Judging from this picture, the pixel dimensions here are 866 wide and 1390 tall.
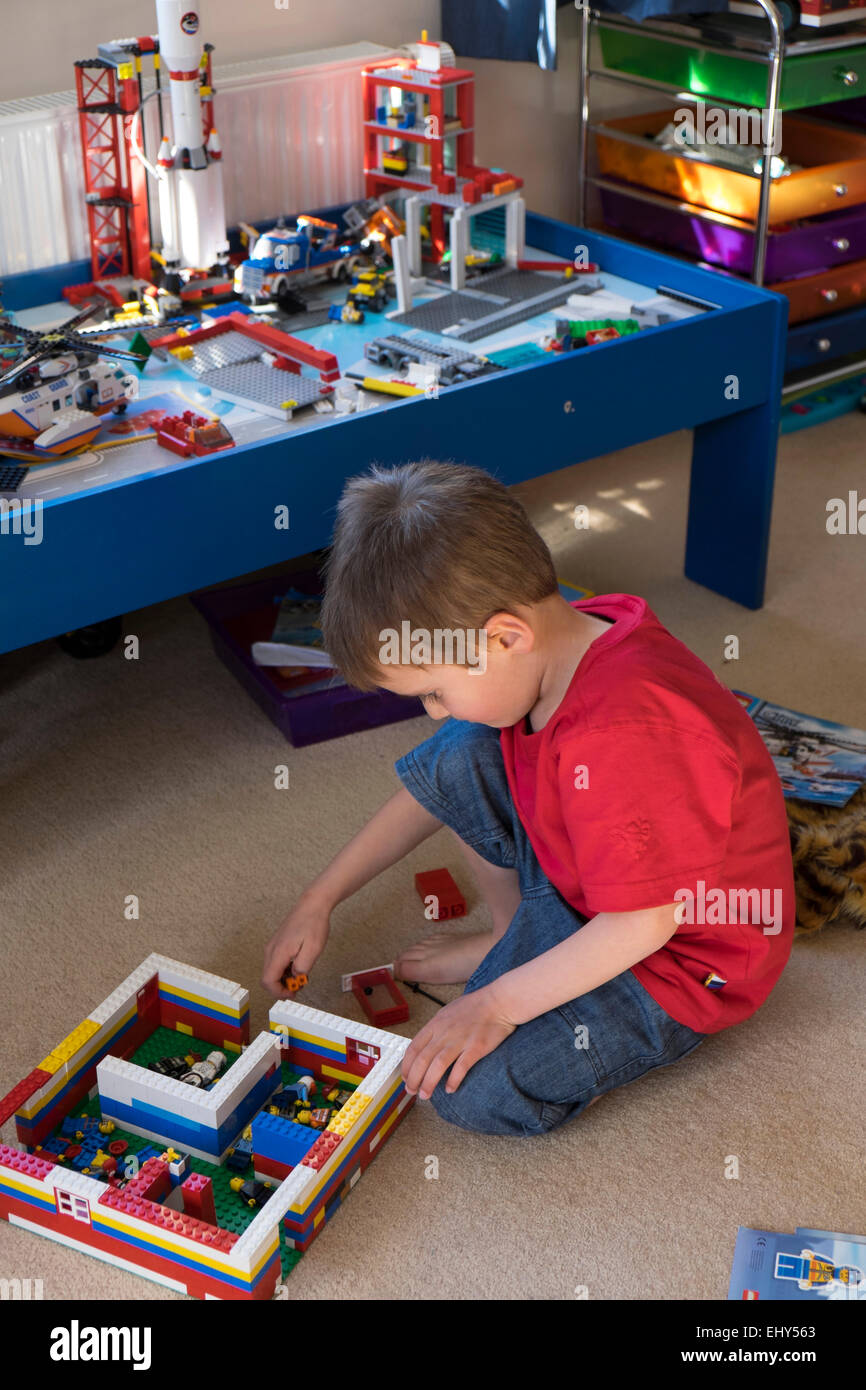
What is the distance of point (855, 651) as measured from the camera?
193cm

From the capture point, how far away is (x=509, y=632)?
1.09 meters

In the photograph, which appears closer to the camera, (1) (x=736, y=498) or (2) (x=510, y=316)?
(2) (x=510, y=316)

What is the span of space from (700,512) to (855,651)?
1.01 feet

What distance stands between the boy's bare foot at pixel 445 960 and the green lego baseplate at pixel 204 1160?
17 centimetres

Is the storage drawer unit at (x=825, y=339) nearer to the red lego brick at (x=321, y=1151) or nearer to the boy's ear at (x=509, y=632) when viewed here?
the boy's ear at (x=509, y=632)

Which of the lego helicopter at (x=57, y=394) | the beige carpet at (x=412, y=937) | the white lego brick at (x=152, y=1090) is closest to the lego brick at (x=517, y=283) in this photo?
the beige carpet at (x=412, y=937)

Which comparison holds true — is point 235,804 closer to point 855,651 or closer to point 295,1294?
point 295,1294

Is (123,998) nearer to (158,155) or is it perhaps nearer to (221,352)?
(221,352)

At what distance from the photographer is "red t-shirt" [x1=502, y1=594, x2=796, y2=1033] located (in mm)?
1090

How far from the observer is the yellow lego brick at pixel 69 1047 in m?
1.20

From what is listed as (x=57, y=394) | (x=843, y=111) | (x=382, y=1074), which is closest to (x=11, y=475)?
(x=57, y=394)

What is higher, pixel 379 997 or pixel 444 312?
pixel 444 312

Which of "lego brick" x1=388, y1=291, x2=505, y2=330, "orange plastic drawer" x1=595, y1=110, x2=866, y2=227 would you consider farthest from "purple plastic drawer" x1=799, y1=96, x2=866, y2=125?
"lego brick" x1=388, y1=291, x2=505, y2=330

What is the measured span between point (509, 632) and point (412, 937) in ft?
1.60
